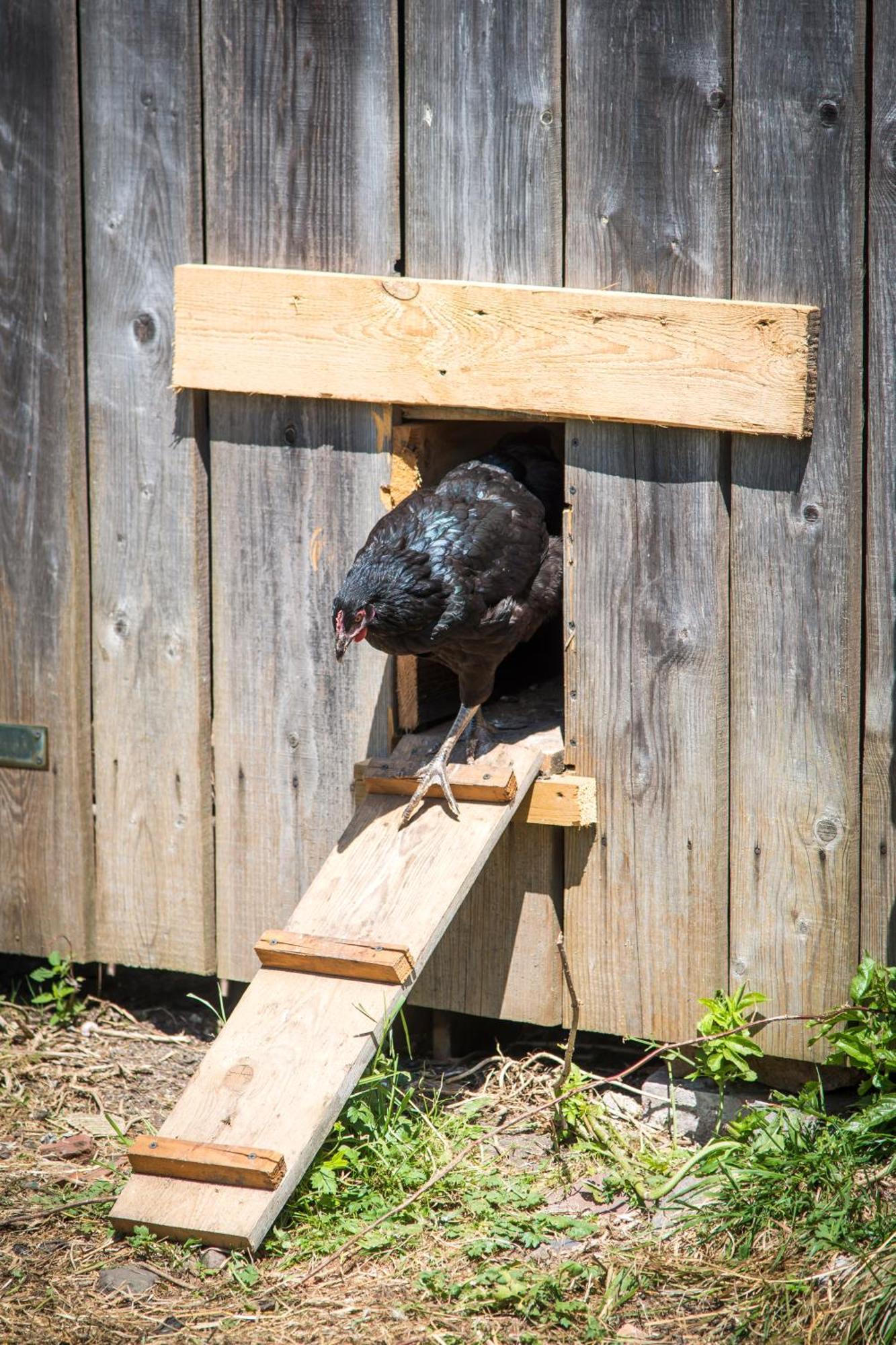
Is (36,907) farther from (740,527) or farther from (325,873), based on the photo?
(740,527)

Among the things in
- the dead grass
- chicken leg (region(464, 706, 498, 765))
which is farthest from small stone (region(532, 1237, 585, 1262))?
chicken leg (region(464, 706, 498, 765))

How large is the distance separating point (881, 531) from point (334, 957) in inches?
65.7

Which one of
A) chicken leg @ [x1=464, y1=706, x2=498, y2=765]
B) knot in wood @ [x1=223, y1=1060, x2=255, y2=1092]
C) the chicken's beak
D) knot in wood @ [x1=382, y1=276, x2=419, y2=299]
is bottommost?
knot in wood @ [x1=223, y1=1060, x2=255, y2=1092]

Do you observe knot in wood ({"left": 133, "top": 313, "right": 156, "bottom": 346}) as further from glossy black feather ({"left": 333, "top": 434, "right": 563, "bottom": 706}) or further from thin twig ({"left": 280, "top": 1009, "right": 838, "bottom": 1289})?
thin twig ({"left": 280, "top": 1009, "right": 838, "bottom": 1289})

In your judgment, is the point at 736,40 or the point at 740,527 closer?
the point at 736,40

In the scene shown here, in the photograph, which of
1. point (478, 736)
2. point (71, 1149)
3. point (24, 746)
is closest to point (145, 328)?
point (24, 746)

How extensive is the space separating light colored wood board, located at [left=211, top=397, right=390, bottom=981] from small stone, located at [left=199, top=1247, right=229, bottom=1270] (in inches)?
48.0

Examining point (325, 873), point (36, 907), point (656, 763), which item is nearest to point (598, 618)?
point (656, 763)

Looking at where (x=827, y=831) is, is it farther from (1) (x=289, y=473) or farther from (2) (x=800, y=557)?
(1) (x=289, y=473)

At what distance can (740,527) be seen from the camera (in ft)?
11.6

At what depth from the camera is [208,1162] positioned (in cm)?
311

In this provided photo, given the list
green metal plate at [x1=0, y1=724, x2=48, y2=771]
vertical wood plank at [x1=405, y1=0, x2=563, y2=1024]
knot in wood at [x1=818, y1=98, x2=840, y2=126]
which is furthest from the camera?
green metal plate at [x1=0, y1=724, x2=48, y2=771]

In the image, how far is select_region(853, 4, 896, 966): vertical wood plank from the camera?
3.25 m

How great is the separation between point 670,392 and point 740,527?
377 mm
